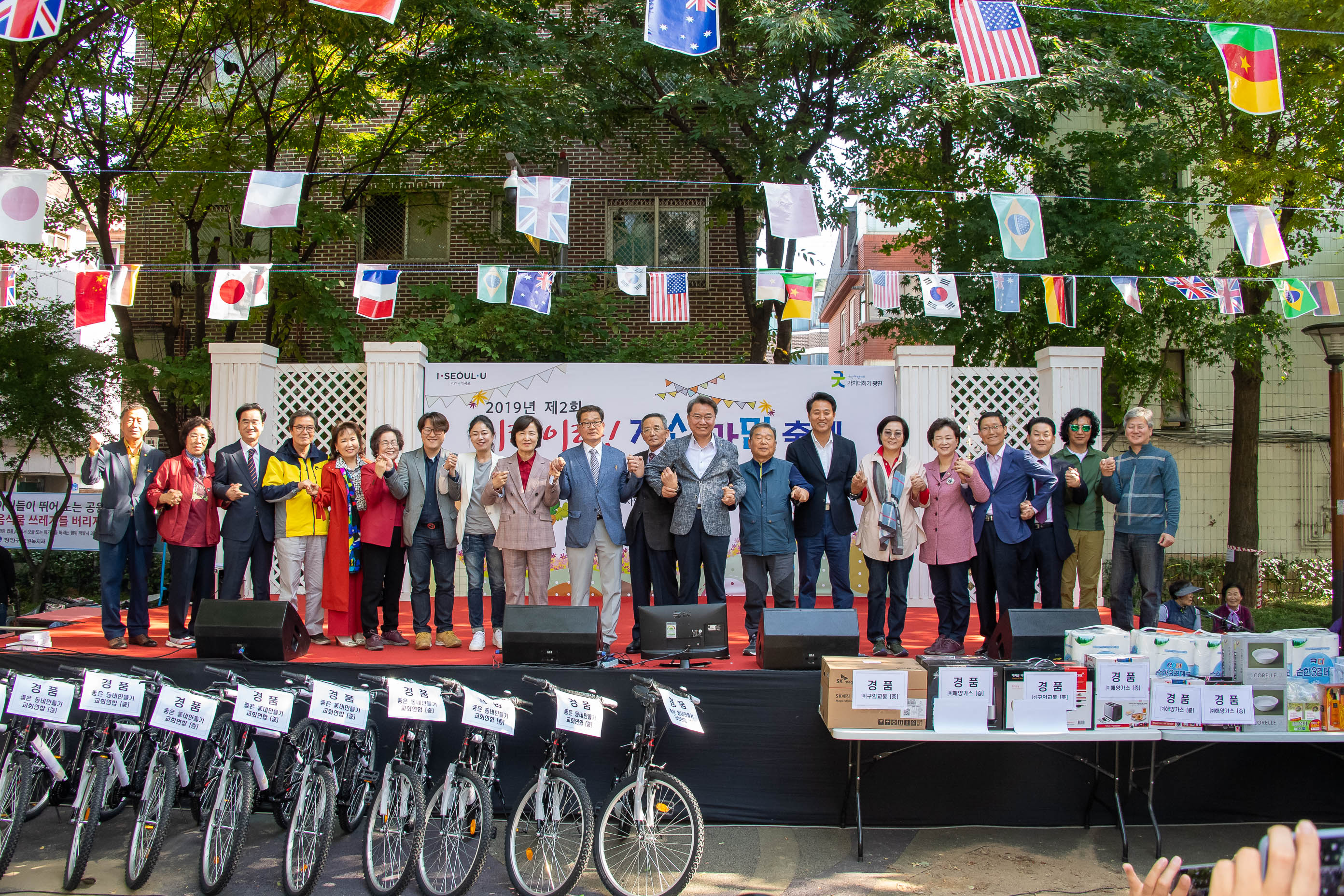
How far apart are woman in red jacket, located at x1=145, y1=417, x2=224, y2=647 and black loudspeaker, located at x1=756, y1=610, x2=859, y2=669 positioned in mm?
3376

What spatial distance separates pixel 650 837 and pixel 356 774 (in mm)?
1508

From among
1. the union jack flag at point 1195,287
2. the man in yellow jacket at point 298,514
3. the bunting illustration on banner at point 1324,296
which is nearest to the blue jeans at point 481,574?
the man in yellow jacket at point 298,514

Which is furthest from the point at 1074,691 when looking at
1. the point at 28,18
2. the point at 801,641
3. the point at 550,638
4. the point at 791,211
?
the point at 28,18

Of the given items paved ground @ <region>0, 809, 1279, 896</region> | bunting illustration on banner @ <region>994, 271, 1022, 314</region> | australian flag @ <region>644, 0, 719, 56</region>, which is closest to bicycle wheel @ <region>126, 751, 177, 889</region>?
paved ground @ <region>0, 809, 1279, 896</region>

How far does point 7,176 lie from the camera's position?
668 centimetres

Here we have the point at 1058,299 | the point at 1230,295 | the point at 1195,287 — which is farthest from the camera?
the point at 1058,299

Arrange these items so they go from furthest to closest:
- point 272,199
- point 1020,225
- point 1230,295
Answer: point 1230,295 < point 1020,225 < point 272,199

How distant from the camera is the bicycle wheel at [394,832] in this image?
12.1 ft

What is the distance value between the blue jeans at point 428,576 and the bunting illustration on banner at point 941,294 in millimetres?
4427

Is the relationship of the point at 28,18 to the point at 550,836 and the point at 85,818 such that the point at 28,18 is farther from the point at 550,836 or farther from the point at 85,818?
the point at 550,836

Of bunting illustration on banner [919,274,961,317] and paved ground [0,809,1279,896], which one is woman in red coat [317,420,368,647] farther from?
bunting illustration on banner [919,274,961,317]

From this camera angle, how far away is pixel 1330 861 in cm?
124

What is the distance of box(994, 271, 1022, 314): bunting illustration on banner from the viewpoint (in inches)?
311

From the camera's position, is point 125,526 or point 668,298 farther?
point 668,298
